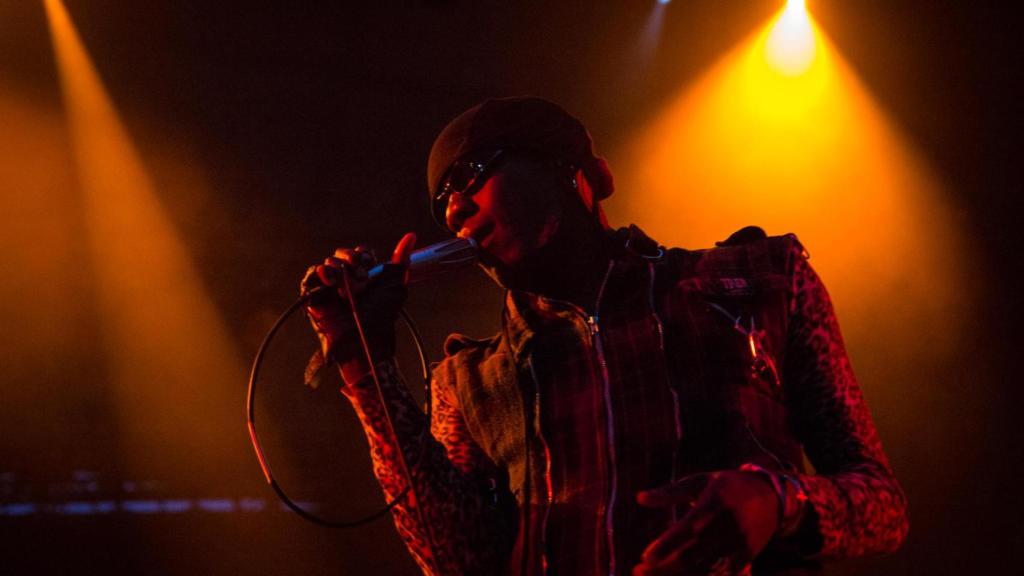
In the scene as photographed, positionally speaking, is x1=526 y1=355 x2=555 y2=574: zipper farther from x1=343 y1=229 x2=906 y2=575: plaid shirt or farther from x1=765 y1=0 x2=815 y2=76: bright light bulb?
x1=765 y1=0 x2=815 y2=76: bright light bulb

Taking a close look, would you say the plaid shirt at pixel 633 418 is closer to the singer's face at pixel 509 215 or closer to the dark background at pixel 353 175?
the singer's face at pixel 509 215

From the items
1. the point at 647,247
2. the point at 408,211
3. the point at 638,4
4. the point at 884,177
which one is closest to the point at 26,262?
the point at 408,211

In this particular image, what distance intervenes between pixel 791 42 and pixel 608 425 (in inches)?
142

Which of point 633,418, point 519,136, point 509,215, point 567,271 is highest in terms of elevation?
point 519,136

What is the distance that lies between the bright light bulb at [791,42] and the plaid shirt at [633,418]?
3.21 m

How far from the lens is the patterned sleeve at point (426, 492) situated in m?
1.44

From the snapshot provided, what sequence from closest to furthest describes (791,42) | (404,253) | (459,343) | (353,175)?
(404,253) → (459,343) → (353,175) → (791,42)

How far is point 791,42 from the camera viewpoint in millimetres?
4363

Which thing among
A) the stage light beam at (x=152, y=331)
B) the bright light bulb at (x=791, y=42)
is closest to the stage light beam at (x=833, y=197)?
the bright light bulb at (x=791, y=42)

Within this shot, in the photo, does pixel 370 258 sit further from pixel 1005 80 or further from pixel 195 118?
pixel 1005 80

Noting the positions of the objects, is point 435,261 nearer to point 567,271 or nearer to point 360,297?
point 360,297

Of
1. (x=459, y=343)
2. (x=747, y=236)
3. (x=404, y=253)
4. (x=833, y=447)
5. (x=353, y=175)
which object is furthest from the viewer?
(x=353, y=175)

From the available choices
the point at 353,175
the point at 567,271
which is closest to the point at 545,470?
the point at 567,271

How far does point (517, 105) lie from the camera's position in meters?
1.72
